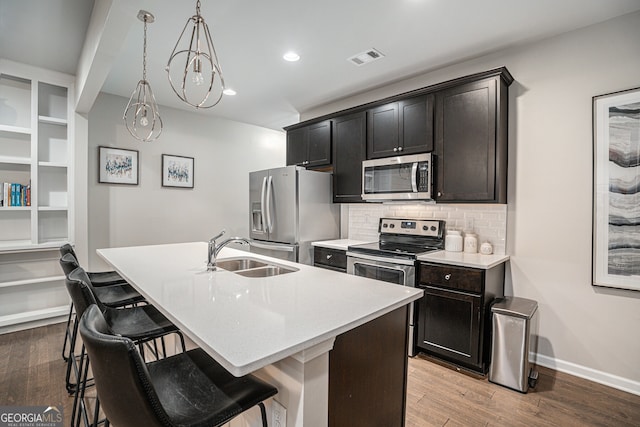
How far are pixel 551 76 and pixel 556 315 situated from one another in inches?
76.9

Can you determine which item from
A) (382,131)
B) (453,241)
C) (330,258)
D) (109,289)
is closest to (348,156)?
(382,131)

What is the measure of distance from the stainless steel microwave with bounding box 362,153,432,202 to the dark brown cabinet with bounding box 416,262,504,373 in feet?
2.48

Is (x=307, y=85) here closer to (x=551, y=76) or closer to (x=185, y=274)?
(x=551, y=76)

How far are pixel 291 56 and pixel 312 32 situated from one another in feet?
1.52

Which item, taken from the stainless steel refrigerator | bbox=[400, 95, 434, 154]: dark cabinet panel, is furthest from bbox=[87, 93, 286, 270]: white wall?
bbox=[400, 95, 434, 154]: dark cabinet panel

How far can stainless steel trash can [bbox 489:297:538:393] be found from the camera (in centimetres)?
220

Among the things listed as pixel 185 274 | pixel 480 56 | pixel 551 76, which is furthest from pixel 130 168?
pixel 551 76

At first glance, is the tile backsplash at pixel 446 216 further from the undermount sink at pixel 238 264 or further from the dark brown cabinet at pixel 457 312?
the undermount sink at pixel 238 264

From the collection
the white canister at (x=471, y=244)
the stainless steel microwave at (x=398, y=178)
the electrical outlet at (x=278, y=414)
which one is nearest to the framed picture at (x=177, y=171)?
the stainless steel microwave at (x=398, y=178)

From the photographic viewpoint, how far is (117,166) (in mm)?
3996

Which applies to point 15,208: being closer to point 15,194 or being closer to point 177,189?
point 15,194

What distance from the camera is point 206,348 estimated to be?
94 cm

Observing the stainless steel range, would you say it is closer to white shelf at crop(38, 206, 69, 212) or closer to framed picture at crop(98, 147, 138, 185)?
framed picture at crop(98, 147, 138, 185)

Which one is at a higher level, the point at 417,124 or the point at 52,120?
the point at 52,120
